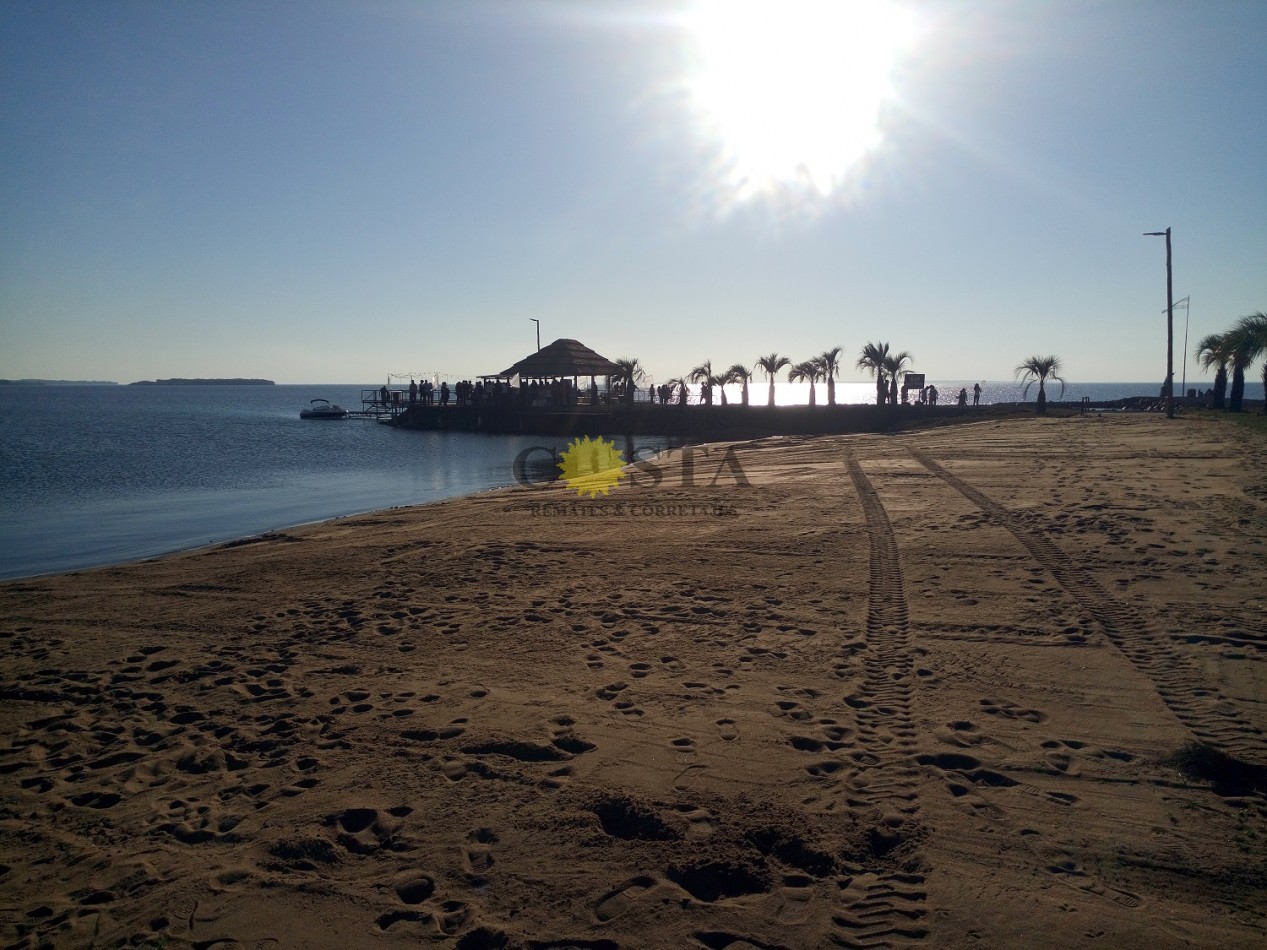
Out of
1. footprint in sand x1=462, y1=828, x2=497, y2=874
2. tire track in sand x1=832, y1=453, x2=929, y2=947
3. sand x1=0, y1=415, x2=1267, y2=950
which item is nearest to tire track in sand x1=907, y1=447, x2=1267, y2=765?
sand x1=0, y1=415, x2=1267, y2=950

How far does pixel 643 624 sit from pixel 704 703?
1856 mm

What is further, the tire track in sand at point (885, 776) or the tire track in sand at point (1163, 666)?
the tire track in sand at point (1163, 666)

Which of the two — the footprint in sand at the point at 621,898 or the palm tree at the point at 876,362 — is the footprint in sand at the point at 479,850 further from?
the palm tree at the point at 876,362

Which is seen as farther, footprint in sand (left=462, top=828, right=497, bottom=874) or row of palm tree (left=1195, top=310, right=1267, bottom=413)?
row of palm tree (left=1195, top=310, right=1267, bottom=413)

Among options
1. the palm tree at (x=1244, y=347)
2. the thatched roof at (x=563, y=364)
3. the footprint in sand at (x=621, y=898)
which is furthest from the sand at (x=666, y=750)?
the thatched roof at (x=563, y=364)

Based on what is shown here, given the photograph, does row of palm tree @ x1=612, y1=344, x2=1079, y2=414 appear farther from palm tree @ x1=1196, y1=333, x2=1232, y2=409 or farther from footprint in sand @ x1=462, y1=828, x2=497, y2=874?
footprint in sand @ x1=462, y1=828, x2=497, y2=874

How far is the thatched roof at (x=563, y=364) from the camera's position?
4094 cm

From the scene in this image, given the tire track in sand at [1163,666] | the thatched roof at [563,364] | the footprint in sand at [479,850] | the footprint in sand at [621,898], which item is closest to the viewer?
the footprint in sand at [621,898]

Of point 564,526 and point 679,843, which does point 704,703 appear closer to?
point 679,843

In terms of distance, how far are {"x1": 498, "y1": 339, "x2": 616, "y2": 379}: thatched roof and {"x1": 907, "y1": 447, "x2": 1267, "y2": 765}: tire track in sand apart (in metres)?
33.9

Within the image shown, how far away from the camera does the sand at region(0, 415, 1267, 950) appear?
3.12 metres

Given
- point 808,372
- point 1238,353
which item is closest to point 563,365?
point 808,372

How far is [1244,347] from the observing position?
2855cm

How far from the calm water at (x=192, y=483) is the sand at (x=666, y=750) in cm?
623
